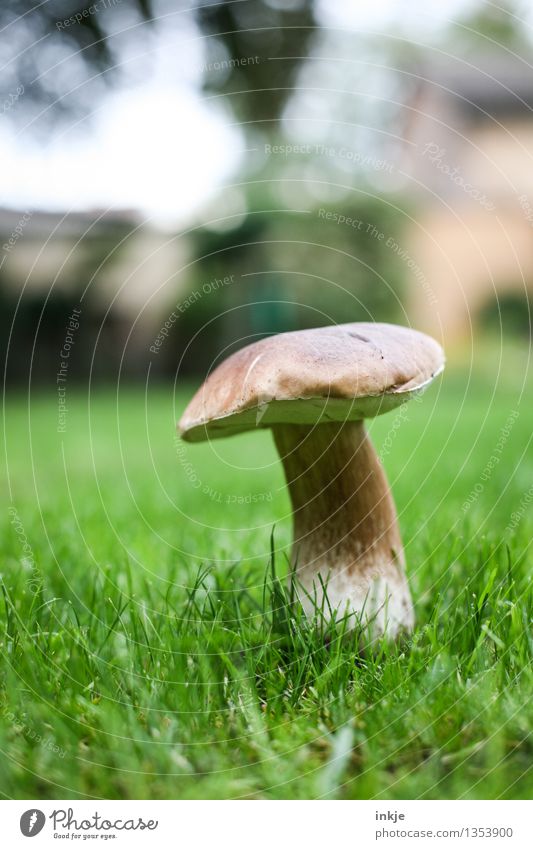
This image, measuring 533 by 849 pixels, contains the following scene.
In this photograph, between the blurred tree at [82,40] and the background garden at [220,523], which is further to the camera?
the blurred tree at [82,40]

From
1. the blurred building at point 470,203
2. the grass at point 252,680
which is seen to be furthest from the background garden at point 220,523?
the blurred building at point 470,203

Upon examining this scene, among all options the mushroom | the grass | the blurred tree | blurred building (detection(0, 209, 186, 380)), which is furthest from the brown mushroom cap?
blurred building (detection(0, 209, 186, 380))

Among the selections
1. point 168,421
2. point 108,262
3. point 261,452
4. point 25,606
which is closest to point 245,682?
point 25,606

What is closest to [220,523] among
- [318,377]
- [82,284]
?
[318,377]

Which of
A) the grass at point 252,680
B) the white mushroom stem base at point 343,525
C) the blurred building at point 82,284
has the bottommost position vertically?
the grass at point 252,680

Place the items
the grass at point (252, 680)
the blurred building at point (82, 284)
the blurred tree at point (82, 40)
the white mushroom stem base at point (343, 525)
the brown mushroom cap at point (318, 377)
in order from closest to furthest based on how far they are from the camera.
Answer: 1. the grass at point (252, 680)
2. the brown mushroom cap at point (318, 377)
3. the white mushroom stem base at point (343, 525)
4. the blurred tree at point (82, 40)
5. the blurred building at point (82, 284)

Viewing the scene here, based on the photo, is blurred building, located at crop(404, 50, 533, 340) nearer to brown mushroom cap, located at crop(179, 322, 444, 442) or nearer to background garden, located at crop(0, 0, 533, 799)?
background garden, located at crop(0, 0, 533, 799)

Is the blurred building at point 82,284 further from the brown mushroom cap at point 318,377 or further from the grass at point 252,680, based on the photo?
the brown mushroom cap at point 318,377

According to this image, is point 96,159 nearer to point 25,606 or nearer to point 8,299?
point 25,606
